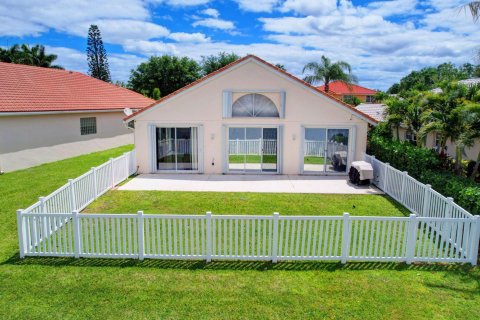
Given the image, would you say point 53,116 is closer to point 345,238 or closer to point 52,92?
point 52,92

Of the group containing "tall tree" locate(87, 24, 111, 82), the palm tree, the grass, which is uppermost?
"tall tree" locate(87, 24, 111, 82)

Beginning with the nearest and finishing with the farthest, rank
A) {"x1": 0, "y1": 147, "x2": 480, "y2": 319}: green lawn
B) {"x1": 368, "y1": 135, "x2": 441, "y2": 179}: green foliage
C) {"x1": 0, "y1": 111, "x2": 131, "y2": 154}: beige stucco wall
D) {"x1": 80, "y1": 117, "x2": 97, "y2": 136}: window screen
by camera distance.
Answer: {"x1": 0, "y1": 147, "x2": 480, "y2": 319}: green lawn, {"x1": 368, "y1": 135, "x2": 441, "y2": 179}: green foliage, {"x1": 0, "y1": 111, "x2": 131, "y2": 154}: beige stucco wall, {"x1": 80, "y1": 117, "x2": 97, "y2": 136}: window screen

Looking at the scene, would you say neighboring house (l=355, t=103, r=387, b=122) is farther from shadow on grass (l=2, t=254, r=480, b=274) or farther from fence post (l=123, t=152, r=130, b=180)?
fence post (l=123, t=152, r=130, b=180)

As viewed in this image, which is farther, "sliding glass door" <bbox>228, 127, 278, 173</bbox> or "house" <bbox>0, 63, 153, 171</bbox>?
"house" <bbox>0, 63, 153, 171</bbox>

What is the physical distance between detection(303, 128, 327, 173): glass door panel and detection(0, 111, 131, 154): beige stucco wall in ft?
47.3

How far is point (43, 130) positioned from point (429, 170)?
19.3 m

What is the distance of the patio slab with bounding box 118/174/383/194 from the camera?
47.2 feet

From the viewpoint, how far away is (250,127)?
671 inches

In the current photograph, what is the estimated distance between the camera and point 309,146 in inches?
679

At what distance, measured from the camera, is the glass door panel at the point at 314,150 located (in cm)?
1712

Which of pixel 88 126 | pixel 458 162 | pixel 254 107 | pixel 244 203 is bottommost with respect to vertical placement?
pixel 244 203

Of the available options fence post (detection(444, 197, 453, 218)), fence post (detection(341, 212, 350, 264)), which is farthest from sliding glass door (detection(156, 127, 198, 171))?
fence post (detection(444, 197, 453, 218))

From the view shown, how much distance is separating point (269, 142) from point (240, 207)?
6.08 meters

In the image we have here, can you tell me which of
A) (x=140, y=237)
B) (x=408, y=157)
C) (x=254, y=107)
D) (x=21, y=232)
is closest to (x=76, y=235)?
(x=21, y=232)
